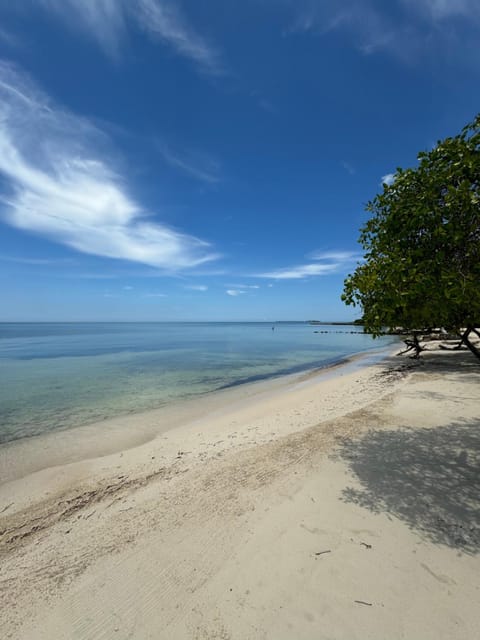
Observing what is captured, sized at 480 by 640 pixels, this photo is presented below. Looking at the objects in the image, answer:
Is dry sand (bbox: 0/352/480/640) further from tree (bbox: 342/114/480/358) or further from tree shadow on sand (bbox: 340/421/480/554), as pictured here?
tree (bbox: 342/114/480/358)

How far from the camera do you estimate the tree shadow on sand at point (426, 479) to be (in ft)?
14.1

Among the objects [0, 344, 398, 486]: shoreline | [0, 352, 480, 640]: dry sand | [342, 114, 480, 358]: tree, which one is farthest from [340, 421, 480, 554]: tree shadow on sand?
[0, 344, 398, 486]: shoreline

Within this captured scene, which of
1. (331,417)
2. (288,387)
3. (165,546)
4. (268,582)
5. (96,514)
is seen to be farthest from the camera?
(288,387)

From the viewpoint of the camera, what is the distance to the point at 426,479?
5.61 m

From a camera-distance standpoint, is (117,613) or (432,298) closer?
(117,613)

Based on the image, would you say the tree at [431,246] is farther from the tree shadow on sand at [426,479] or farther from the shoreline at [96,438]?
the shoreline at [96,438]

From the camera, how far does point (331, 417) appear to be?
396 inches

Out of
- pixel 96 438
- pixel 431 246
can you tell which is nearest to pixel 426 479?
pixel 431 246

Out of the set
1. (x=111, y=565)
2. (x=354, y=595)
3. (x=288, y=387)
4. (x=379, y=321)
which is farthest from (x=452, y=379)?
(x=111, y=565)

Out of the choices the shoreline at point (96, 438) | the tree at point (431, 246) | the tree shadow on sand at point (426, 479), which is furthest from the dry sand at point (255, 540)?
the tree at point (431, 246)

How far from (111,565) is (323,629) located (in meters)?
2.84

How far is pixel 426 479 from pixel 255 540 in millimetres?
3859

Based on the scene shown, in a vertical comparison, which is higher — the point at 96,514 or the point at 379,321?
the point at 379,321

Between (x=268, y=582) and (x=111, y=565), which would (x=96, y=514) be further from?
(x=268, y=582)
